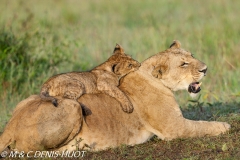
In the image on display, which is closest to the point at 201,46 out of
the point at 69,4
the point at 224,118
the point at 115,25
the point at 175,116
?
the point at 115,25

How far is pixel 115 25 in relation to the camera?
14.2m

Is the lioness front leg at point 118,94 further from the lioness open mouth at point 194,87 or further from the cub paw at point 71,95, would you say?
the lioness open mouth at point 194,87

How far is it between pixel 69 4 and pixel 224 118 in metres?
11.9

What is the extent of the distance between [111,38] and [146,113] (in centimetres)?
669

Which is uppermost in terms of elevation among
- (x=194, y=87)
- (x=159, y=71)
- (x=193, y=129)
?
(x=159, y=71)

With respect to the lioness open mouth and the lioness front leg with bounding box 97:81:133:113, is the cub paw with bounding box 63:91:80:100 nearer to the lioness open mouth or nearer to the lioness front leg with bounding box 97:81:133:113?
the lioness front leg with bounding box 97:81:133:113

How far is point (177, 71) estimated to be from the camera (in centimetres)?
604

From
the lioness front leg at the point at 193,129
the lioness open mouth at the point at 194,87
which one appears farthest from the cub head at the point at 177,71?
the lioness front leg at the point at 193,129

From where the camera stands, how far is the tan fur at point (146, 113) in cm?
551

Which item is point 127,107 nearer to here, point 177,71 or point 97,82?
point 97,82

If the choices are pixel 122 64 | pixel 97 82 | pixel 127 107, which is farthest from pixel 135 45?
pixel 127 107

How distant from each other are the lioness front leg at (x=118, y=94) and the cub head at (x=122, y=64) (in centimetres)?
36

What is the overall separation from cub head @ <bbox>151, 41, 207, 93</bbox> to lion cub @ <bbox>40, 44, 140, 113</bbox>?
29 centimetres

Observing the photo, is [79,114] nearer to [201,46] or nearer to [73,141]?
[73,141]
